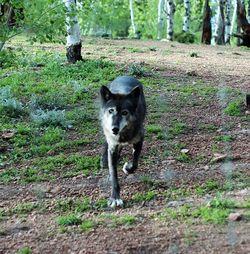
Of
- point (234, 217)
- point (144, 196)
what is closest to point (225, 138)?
point (144, 196)

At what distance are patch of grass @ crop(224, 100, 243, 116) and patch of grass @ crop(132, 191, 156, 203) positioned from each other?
4300mm

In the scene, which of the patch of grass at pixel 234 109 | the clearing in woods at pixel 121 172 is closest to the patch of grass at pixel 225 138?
the clearing in woods at pixel 121 172

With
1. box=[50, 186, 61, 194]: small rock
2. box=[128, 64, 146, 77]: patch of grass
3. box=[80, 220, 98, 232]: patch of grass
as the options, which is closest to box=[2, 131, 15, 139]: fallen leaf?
box=[50, 186, 61, 194]: small rock

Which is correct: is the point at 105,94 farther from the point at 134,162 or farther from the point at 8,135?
the point at 8,135

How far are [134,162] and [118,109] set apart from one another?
1073 millimetres

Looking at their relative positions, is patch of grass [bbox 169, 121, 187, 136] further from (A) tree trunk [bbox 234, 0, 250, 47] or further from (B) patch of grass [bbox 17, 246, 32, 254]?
(A) tree trunk [bbox 234, 0, 250, 47]

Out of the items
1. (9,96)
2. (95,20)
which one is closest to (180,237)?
(9,96)

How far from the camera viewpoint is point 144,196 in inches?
271

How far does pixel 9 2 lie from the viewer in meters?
9.18

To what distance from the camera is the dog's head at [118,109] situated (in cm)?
671

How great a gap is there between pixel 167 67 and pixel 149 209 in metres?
9.67

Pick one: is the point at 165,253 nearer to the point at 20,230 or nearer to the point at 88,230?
the point at 88,230

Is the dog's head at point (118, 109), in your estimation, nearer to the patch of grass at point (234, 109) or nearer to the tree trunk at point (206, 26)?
the patch of grass at point (234, 109)

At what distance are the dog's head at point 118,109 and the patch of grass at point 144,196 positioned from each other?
89 centimetres
